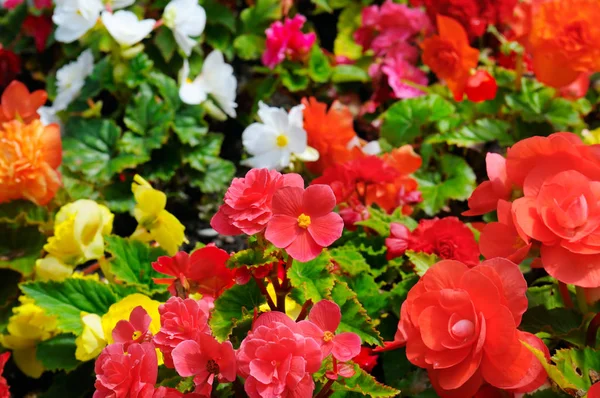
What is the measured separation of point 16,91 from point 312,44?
2.94 ft

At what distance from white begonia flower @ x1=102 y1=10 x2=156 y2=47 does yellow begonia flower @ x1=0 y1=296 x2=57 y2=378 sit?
722 millimetres

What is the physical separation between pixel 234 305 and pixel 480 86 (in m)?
0.98

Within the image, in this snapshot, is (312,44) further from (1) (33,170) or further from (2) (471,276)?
(2) (471,276)

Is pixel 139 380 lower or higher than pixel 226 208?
lower

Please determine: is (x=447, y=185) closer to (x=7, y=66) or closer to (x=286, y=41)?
(x=286, y=41)

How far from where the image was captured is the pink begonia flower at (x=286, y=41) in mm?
1938

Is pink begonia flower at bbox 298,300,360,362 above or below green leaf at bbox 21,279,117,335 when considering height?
above

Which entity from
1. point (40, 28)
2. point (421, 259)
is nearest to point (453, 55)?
point (421, 259)

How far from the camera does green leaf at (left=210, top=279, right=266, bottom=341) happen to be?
84 cm

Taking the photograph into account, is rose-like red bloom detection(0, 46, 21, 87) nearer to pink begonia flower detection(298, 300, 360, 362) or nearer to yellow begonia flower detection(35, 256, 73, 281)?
yellow begonia flower detection(35, 256, 73, 281)

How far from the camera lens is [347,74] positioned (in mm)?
2035

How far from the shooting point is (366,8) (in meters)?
2.16

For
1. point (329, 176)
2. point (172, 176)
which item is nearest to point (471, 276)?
point (329, 176)

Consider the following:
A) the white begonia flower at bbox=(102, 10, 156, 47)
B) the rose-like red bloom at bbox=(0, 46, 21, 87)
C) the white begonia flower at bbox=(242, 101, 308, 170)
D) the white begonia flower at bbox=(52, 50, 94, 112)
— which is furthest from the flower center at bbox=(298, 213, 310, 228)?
the rose-like red bloom at bbox=(0, 46, 21, 87)
